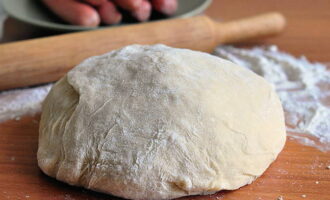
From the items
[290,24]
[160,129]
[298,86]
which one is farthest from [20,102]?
[290,24]

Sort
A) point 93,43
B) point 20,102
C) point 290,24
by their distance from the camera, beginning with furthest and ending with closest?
point 290,24 < point 93,43 < point 20,102

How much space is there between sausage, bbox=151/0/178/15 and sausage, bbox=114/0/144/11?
0.32ft

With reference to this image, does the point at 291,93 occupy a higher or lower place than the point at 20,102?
higher

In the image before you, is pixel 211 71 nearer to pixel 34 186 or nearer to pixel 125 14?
pixel 34 186

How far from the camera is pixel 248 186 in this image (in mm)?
1312

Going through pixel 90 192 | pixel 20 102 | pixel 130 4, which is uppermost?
pixel 130 4

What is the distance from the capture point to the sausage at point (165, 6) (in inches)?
89.7

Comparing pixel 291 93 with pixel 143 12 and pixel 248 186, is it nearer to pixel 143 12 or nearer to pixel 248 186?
pixel 248 186

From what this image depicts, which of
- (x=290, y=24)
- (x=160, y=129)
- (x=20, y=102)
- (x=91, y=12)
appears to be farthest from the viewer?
(x=290, y=24)

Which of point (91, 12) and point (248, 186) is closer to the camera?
point (248, 186)

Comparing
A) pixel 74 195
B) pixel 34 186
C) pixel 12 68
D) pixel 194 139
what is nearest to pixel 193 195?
pixel 194 139

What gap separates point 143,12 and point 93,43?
0.39m

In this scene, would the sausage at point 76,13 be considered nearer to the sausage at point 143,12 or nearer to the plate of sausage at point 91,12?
the plate of sausage at point 91,12

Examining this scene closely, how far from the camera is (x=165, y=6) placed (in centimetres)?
228
